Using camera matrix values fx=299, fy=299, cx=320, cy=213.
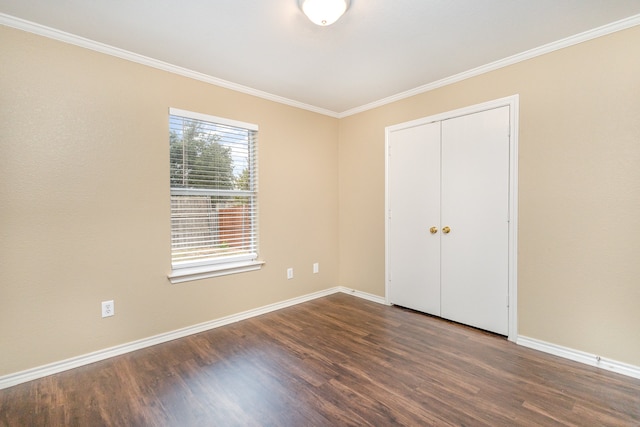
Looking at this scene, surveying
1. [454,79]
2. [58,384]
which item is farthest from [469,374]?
[58,384]

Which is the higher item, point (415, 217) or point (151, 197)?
point (151, 197)

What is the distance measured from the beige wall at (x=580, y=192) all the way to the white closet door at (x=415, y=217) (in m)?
0.70

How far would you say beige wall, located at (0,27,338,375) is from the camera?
2.05 m

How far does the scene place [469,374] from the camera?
2119 millimetres

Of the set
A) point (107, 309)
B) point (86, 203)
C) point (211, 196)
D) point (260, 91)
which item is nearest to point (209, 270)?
point (211, 196)

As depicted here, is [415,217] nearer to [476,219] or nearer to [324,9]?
[476,219]

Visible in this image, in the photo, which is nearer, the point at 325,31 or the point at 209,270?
the point at 325,31

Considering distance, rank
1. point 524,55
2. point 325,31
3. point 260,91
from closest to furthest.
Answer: point 325,31, point 524,55, point 260,91

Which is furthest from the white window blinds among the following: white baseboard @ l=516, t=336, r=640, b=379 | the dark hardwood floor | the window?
white baseboard @ l=516, t=336, r=640, b=379

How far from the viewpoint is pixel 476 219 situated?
286 cm

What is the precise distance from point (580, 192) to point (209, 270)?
3217mm

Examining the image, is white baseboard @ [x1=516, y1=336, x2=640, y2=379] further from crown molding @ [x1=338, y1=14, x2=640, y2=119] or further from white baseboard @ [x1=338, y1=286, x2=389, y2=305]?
crown molding @ [x1=338, y1=14, x2=640, y2=119]

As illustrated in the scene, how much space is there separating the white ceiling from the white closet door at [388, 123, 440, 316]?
2.39ft

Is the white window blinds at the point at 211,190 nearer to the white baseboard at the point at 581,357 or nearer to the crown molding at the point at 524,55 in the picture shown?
the crown molding at the point at 524,55
